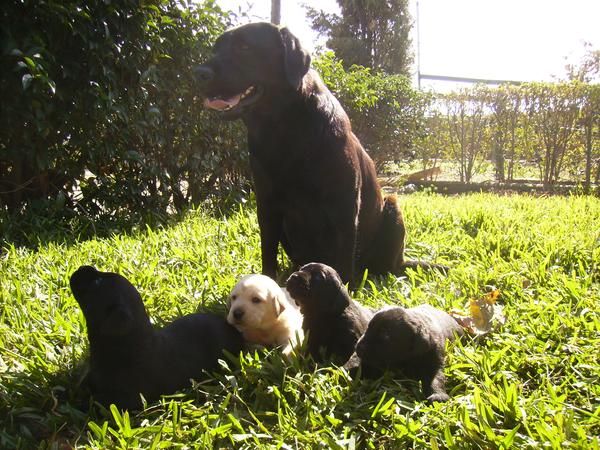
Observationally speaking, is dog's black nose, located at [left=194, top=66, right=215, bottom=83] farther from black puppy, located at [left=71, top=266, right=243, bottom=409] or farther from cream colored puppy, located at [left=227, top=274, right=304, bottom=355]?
black puppy, located at [left=71, top=266, right=243, bottom=409]

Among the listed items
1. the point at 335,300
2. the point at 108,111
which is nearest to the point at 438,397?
the point at 335,300

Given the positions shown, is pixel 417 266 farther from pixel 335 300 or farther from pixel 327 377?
pixel 327 377

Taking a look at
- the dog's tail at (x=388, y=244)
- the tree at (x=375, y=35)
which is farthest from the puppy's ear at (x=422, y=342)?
the tree at (x=375, y=35)

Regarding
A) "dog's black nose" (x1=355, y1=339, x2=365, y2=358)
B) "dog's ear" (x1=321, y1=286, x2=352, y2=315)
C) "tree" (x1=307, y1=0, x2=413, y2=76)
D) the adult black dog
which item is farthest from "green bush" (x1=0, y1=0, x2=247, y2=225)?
"tree" (x1=307, y1=0, x2=413, y2=76)

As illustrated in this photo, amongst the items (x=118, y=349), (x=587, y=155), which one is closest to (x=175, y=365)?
(x=118, y=349)

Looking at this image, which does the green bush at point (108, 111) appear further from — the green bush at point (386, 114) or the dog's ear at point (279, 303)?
the green bush at point (386, 114)

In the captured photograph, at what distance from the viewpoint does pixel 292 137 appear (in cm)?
298

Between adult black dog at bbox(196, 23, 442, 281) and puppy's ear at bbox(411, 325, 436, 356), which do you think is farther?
adult black dog at bbox(196, 23, 442, 281)

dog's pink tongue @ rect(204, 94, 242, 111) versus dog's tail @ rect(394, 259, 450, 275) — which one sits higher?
dog's pink tongue @ rect(204, 94, 242, 111)

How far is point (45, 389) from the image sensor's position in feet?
6.52

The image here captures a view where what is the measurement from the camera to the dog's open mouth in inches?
118

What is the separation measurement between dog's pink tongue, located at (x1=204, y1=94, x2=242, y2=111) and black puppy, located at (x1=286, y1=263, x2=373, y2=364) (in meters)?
1.32

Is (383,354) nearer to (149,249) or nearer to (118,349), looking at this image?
(118,349)

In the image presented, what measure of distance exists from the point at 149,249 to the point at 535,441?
3.09 meters
